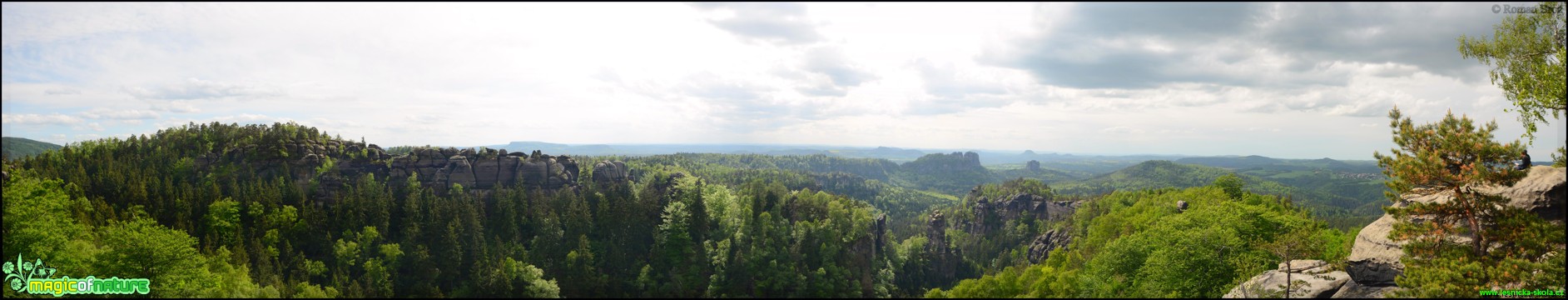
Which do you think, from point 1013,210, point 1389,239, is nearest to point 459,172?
point 1389,239

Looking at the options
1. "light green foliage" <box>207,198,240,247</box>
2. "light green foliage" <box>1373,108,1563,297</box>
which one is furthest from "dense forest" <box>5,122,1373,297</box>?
"light green foliage" <box>1373,108,1563,297</box>

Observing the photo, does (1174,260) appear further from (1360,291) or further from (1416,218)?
(1416,218)

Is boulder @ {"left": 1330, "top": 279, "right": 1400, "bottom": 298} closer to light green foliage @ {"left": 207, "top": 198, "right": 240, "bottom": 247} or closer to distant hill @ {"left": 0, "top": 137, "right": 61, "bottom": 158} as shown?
light green foliage @ {"left": 207, "top": 198, "right": 240, "bottom": 247}

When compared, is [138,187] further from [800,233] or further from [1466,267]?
[1466,267]

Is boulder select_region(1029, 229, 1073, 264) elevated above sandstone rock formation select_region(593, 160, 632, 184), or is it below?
below

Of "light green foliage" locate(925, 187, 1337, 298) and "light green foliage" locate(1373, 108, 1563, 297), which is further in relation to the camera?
"light green foliage" locate(925, 187, 1337, 298)

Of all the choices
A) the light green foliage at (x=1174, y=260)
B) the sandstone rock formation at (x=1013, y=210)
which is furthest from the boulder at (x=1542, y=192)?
the sandstone rock formation at (x=1013, y=210)

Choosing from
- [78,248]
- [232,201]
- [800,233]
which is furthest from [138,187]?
[800,233]
